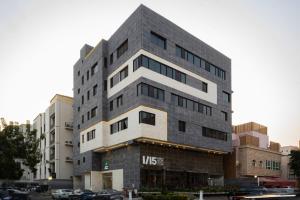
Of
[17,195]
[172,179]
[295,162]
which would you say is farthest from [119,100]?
[295,162]

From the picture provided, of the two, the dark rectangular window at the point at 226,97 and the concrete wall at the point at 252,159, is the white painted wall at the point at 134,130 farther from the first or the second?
the concrete wall at the point at 252,159

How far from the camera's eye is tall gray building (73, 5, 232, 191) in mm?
48406

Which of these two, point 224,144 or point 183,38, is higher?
point 183,38

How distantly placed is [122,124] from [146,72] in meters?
8.74

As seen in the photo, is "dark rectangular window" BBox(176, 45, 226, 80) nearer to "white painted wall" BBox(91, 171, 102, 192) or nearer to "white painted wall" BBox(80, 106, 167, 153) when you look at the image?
"white painted wall" BBox(80, 106, 167, 153)

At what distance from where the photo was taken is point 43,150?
90.9 metres

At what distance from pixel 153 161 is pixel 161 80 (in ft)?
37.2

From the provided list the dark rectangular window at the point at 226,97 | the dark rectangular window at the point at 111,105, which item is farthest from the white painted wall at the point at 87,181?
the dark rectangular window at the point at 226,97

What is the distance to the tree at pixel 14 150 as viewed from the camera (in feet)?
203

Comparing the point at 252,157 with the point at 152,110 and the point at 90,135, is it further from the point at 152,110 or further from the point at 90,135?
the point at 90,135

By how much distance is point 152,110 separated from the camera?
159 ft

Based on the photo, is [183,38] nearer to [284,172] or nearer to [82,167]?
[82,167]

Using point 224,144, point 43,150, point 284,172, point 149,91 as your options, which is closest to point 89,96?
point 149,91

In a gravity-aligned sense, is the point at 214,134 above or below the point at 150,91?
below
